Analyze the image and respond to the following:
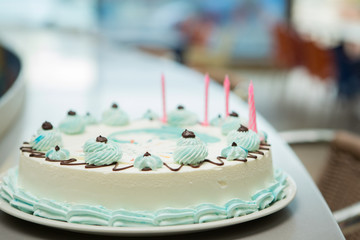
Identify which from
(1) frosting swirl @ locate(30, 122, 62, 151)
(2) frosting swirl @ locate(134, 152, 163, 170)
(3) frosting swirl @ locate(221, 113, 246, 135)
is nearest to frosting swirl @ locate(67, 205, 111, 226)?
(2) frosting swirl @ locate(134, 152, 163, 170)

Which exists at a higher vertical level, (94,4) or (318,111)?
(94,4)

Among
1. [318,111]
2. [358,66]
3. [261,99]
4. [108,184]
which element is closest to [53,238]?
[108,184]

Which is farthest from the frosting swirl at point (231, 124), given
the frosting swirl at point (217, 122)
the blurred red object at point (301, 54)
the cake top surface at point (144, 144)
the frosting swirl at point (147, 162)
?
the blurred red object at point (301, 54)

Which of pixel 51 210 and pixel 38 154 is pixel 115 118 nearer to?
pixel 38 154

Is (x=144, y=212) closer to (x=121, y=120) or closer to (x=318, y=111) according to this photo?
(x=121, y=120)

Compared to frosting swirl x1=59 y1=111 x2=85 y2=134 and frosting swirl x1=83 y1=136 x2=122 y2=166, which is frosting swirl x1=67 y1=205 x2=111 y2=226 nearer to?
frosting swirl x1=83 y1=136 x2=122 y2=166

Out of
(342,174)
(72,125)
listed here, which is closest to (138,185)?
(72,125)

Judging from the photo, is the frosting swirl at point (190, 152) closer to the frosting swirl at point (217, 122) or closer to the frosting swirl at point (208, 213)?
the frosting swirl at point (208, 213)
